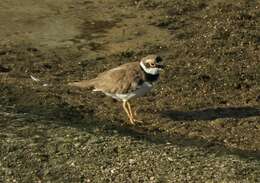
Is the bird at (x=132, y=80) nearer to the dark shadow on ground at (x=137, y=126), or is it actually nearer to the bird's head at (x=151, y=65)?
the bird's head at (x=151, y=65)

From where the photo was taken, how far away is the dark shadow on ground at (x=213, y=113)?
37.8ft

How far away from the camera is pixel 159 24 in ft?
55.6

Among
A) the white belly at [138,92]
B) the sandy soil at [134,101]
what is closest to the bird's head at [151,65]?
the white belly at [138,92]

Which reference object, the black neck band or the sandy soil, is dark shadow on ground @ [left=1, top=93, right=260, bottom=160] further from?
the black neck band

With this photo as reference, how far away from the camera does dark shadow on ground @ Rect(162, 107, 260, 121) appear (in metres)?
11.5

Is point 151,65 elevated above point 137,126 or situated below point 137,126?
above

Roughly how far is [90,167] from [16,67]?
5909 millimetres

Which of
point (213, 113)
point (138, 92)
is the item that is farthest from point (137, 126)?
point (213, 113)

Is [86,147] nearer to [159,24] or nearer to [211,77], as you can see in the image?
[211,77]

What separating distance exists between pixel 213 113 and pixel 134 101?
1509 millimetres

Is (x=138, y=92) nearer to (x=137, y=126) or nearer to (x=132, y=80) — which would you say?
(x=132, y=80)

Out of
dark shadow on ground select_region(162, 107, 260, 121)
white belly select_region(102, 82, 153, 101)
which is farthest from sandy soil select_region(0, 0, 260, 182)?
white belly select_region(102, 82, 153, 101)

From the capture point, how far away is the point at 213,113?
11711 mm

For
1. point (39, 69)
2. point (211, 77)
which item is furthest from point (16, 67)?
point (211, 77)
